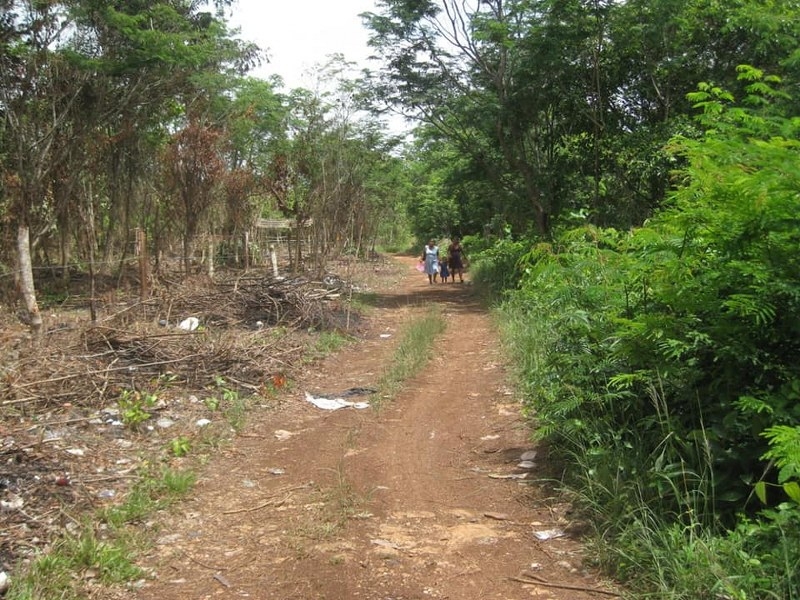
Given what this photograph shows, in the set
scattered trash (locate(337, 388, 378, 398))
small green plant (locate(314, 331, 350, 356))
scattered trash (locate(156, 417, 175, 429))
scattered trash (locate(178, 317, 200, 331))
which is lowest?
scattered trash (locate(337, 388, 378, 398))

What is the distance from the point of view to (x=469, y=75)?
16.5m

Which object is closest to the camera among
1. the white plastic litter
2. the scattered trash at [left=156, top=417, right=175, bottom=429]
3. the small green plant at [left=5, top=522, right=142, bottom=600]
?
the small green plant at [left=5, top=522, right=142, bottom=600]

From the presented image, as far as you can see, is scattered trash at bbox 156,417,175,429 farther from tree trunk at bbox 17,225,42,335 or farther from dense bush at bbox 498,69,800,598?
dense bush at bbox 498,69,800,598

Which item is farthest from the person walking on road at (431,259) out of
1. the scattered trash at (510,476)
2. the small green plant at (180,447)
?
the scattered trash at (510,476)

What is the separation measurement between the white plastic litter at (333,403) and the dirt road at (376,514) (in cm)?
12

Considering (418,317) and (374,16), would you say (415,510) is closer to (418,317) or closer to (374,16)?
(418,317)

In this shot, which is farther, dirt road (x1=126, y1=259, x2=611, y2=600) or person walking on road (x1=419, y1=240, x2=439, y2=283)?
person walking on road (x1=419, y1=240, x2=439, y2=283)

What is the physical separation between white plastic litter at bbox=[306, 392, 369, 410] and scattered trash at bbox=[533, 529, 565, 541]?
10.5ft

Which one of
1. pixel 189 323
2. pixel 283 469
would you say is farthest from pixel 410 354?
pixel 283 469

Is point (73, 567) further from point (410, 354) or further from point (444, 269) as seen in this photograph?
point (444, 269)

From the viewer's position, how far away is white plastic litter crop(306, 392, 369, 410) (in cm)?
709

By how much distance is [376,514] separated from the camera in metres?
4.35

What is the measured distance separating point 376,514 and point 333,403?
116 inches

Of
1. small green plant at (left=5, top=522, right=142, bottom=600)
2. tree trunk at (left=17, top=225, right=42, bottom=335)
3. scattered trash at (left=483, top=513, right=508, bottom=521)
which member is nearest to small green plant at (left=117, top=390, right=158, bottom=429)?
Result: small green plant at (left=5, top=522, right=142, bottom=600)
